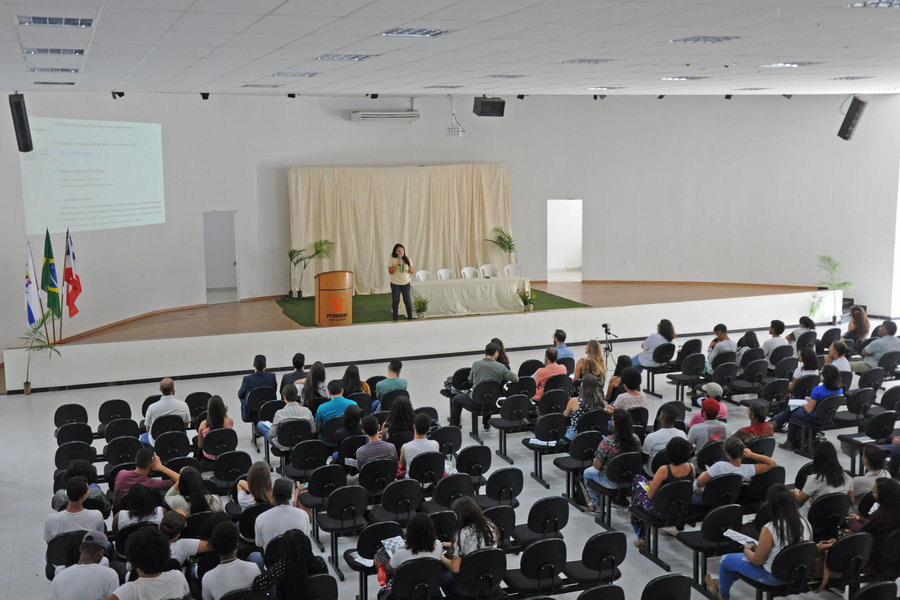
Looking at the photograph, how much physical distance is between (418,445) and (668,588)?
9.76ft

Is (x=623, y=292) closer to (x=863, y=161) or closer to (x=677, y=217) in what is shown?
(x=677, y=217)

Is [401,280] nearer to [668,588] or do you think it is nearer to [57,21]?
[57,21]

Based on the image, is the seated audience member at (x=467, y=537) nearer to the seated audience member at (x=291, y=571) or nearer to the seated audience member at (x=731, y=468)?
the seated audience member at (x=291, y=571)

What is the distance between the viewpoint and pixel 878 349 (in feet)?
38.0

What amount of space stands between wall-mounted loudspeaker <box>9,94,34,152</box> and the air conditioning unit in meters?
8.32

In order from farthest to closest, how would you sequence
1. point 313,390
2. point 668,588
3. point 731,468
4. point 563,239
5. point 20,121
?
point 563,239 → point 20,121 → point 313,390 → point 731,468 → point 668,588

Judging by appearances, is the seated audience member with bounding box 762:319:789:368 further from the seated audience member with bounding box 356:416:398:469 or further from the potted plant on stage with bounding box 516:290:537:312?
the seated audience member with bounding box 356:416:398:469

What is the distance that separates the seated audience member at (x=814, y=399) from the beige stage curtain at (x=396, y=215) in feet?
39.4

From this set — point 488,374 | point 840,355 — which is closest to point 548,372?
point 488,374

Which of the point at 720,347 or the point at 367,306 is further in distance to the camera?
the point at 367,306

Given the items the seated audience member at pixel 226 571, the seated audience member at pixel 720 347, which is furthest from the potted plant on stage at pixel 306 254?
the seated audience member at pixel 226 571

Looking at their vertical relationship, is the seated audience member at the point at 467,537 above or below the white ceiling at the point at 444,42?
below

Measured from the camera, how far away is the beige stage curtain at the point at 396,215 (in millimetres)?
19938

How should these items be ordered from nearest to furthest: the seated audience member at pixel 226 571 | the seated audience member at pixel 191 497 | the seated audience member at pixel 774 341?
the seated audience member at pixel 226 571
the seated audience member at pixel 191 497
the seated audience member at pixel 774 341
